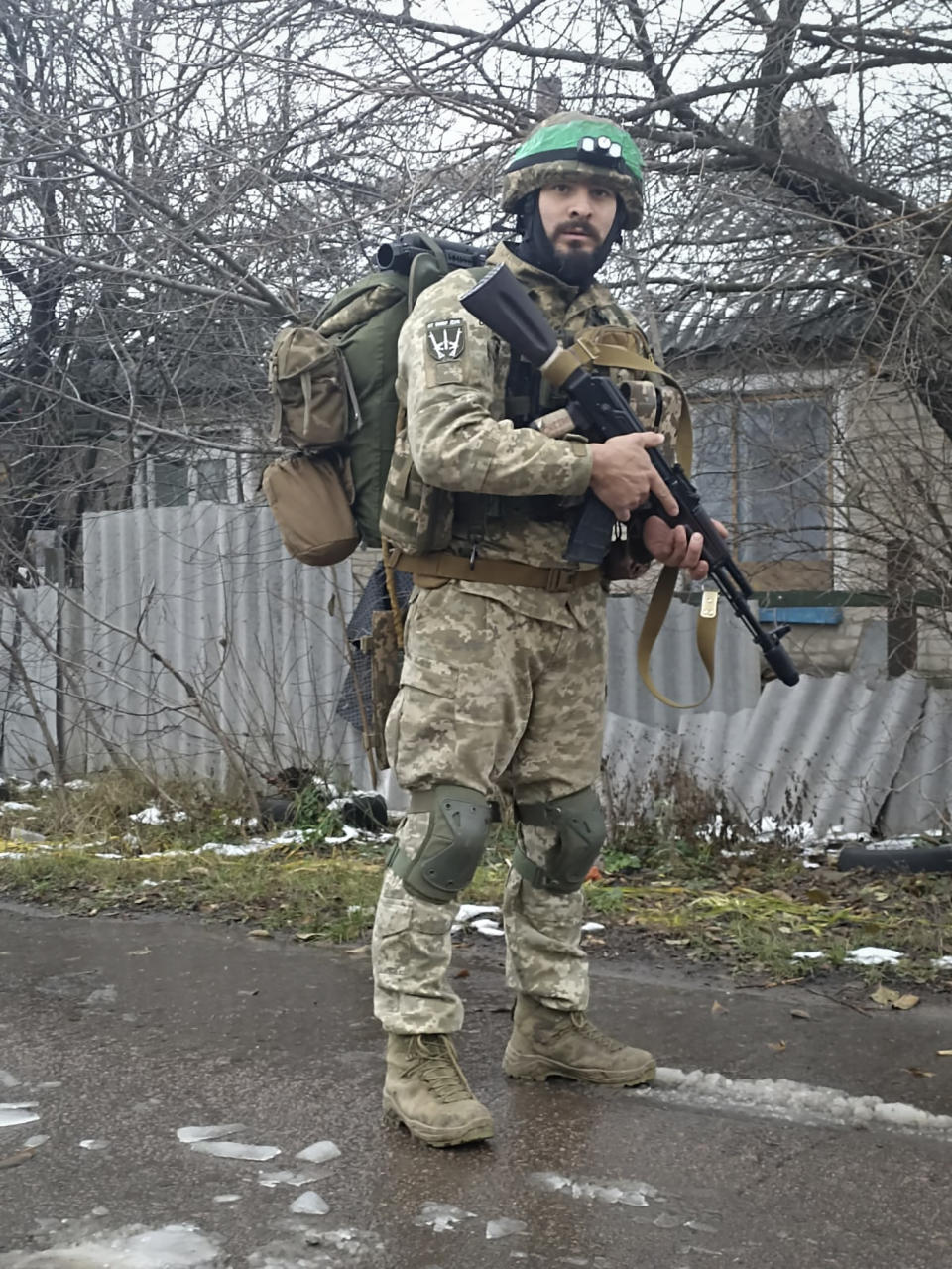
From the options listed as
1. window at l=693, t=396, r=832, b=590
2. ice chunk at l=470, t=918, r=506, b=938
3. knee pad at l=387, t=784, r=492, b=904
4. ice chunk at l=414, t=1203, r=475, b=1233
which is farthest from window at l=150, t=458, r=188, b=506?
ice chunk at l=414, t=1203, r=475, b=1233

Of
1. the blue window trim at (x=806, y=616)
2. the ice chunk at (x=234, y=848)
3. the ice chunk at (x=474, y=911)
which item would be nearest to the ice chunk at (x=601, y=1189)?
the ice chunk at (x=474, y=911)

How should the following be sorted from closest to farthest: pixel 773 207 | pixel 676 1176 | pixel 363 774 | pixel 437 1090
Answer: pixel 676 1176
pixel 437 1090
pixel 773 207
pixel 363 774

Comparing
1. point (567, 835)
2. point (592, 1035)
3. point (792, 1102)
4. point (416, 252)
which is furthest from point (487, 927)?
point (416, 252)

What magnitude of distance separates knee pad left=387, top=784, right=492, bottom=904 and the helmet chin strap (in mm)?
1195

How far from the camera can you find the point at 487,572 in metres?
2.94

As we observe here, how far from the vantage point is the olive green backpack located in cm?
307

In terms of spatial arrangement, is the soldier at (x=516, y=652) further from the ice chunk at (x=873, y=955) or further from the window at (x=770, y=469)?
the window at (x=770, y=469)

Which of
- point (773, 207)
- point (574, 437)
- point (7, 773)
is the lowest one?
point (7, 773)

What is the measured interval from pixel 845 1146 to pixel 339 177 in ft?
16.6

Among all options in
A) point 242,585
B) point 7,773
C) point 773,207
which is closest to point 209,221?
point 242,585

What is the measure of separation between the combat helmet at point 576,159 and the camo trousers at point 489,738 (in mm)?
935

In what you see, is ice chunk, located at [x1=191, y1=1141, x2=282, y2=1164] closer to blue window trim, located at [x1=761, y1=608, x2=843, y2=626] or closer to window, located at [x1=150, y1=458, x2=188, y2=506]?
blue window trim, located at [x1=761, y1=608, x2=843, y2=626]

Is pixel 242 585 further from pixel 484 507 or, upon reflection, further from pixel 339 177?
pixel 484 507

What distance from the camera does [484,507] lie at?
2916 millimetres
